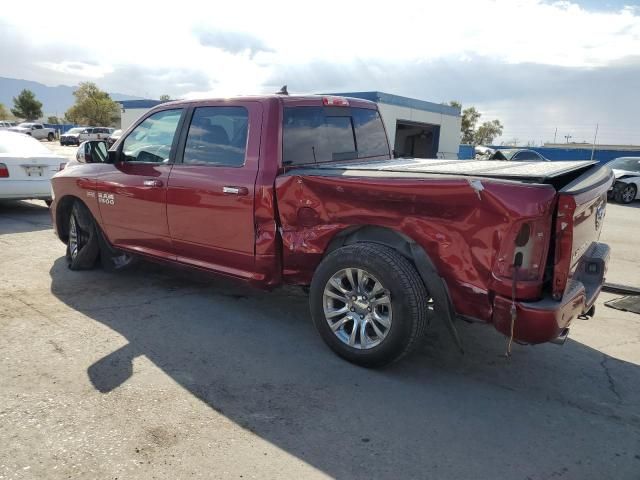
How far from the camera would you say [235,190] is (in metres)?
4.04

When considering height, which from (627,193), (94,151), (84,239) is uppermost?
(94,151)

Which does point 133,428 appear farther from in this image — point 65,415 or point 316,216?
point 316,216

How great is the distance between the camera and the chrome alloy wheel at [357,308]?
136 inches

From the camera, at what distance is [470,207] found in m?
3.00

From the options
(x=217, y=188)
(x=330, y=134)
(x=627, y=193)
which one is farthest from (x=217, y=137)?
(x=627, y=193)

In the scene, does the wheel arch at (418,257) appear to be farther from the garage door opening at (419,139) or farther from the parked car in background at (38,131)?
the parked car in background at (38,131)

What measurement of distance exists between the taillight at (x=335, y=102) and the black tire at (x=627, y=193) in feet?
48.8

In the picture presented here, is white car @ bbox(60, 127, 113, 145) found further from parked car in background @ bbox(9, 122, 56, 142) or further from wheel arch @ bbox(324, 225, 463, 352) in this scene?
wheel arch @ bbox(324, 225, 463, 352)

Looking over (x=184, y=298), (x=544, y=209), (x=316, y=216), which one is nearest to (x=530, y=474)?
(x=544, y=209)

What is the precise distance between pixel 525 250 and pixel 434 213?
1.91 ft

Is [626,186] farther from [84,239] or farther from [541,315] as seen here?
[84,239]

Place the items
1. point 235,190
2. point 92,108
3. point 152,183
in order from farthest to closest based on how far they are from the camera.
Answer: point 92,108, point 152,183, point 235,190

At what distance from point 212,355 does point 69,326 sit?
54.1 inches

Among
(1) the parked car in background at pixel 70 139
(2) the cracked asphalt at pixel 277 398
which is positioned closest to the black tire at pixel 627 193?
(2) the cracked asphalt at pixel 277 398
